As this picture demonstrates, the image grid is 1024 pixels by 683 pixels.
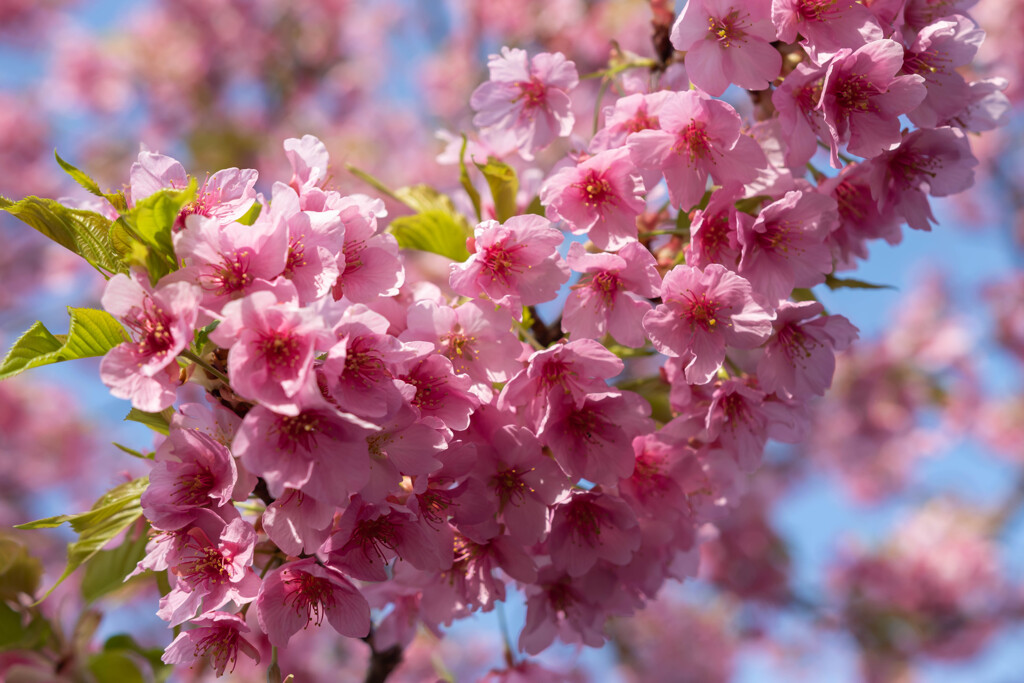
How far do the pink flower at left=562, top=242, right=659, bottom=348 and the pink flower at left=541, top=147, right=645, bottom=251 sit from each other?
0.05 m

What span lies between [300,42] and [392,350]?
8.26 metres

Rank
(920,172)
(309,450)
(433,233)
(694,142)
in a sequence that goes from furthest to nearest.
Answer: (433,233)
(920,172)
(694,142)
(309,450)

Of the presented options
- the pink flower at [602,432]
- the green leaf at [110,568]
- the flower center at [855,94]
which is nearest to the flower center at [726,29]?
the flower center at [855,94]

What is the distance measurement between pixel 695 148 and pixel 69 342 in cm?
113

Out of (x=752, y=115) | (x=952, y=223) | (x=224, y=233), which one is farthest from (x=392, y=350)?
(x=952, y=223)

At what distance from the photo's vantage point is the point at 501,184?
1491 mm

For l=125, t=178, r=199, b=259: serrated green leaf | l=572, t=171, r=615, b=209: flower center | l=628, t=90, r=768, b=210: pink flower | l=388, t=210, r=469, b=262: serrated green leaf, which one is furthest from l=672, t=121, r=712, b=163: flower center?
l=125, t=178, r=199, b=259: serrated green leaf

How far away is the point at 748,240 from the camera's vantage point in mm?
1290

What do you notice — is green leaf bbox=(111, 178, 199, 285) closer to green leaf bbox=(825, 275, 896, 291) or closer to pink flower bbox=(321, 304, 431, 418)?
pink flower bbox=(321, 304, 431, 418)

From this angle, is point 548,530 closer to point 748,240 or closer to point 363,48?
point 748,240

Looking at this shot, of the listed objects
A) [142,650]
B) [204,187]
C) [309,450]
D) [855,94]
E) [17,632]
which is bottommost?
[142,650]

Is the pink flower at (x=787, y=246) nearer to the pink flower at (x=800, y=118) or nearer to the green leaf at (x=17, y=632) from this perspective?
the pink flower at (x=800, y=118)

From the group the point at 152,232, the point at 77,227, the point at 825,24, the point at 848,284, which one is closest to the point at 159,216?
the point at 152,232

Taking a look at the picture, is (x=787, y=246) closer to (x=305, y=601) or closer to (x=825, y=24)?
(x=825, y=24)
